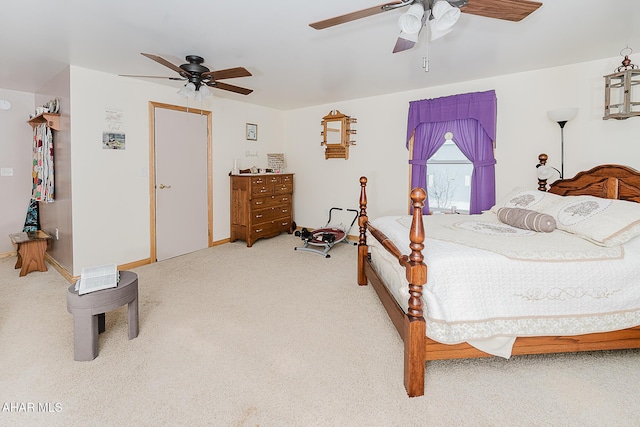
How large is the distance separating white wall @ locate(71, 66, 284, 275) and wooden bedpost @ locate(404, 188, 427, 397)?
372 cm

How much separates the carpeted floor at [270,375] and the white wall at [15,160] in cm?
209

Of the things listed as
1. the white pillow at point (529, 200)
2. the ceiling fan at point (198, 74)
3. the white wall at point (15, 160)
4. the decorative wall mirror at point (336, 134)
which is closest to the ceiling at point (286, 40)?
the ceiling fan at point (198, 74)

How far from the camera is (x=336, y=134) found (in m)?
5.74

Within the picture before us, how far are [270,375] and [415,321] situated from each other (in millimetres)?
964

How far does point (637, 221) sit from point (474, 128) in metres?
2.39

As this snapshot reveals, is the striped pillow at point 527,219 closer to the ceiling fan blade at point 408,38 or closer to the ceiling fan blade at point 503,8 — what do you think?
the ceiling fan blade at point 503,8

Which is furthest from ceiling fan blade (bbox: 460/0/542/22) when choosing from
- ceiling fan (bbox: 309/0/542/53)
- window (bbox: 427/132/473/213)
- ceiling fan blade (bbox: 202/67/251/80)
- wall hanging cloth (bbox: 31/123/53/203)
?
wall hanging cloth (bbox: 31/123/53/203)

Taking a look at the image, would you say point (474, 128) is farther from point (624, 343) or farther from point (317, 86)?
point (624, 343)

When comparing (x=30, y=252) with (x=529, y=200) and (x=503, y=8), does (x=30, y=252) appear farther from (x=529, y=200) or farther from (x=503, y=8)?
(x=529, y=200)

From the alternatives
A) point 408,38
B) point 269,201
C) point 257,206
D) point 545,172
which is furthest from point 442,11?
point 269,201

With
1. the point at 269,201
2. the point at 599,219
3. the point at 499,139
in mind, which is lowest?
the point at 599,219

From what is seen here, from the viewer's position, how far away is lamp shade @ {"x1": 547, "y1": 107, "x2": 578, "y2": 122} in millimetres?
3504

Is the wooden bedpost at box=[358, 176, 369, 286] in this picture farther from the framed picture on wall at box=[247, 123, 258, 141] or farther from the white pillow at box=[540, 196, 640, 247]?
the framed picture on wall at box=[247, 123, 258, 141]

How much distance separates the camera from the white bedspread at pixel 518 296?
194 centimetres
